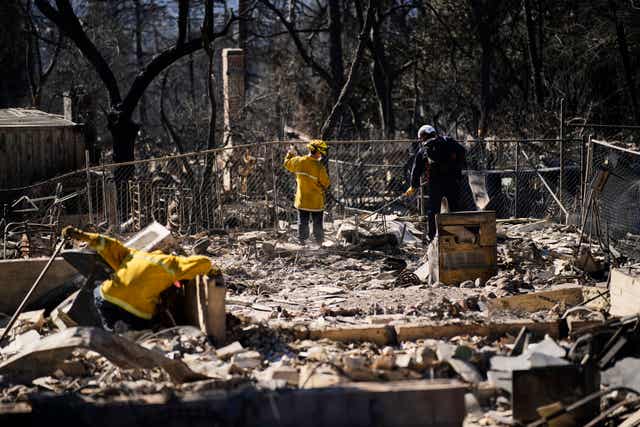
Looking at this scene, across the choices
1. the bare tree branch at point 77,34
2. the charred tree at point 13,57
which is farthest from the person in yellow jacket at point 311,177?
the charred tree at point 13,57

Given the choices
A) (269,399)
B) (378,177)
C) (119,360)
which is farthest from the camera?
(378,177)

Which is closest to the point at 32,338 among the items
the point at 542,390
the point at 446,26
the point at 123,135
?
the point at 542,390

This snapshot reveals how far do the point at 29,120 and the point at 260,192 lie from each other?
6.49 meters

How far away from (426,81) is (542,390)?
2518cm

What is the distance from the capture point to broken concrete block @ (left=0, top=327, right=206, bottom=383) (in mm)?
7215

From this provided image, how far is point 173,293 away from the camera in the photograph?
9031mm

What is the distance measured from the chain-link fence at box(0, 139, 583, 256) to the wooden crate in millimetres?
3099

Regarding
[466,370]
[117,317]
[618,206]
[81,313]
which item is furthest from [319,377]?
[618,206]

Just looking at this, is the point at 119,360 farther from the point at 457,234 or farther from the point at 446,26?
the point at 446,26

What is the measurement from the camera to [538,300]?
9.60 metres

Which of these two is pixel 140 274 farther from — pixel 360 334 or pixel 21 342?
pixel 360 334

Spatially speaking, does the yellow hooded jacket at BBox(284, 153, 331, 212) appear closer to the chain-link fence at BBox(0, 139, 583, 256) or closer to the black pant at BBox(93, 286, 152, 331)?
the chain-link fence at BBox(0, 139, 583, 256)

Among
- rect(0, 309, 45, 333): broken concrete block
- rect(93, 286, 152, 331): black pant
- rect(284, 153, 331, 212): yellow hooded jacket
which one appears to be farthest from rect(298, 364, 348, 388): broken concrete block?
rect(284, 153, 331, 212): yellow hooded jacket

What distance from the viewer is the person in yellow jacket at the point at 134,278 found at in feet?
27.4
